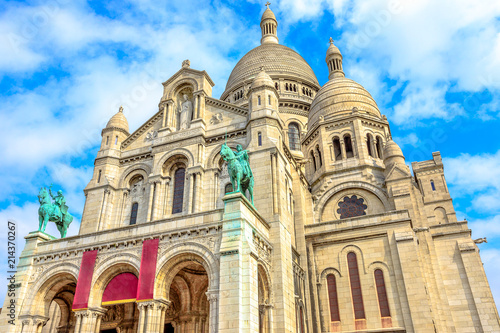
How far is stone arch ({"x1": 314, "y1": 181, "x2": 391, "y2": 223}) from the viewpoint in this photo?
108 feet

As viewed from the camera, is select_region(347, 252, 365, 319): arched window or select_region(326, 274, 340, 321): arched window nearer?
select_region(347, 252, 365, 319): arched window

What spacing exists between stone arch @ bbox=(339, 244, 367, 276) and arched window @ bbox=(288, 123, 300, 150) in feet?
58.8

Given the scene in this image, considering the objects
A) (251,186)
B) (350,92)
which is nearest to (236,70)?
(350,92)

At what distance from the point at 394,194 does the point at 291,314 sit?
1343cm

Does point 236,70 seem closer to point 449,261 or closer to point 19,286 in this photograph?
point 449,261

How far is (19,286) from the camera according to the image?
73.3ft

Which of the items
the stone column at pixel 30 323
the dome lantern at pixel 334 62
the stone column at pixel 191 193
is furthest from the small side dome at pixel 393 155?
the stone column at pixel 30 323

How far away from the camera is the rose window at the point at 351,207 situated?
32916 mm

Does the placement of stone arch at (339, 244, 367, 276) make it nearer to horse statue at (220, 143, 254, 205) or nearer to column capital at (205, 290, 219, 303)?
horse statue at (220, 143, 254, 205)

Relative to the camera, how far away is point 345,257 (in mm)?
27812

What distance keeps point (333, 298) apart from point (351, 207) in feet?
28.9

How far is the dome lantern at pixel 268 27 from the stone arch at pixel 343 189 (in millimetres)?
33712

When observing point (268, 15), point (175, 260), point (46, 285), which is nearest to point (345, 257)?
point (175, 260)

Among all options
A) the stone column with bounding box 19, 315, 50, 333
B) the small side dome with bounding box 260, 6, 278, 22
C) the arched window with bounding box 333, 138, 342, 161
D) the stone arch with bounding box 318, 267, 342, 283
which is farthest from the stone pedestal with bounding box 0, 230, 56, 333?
the small side dome with bounding box 260, 6, 278, 22
